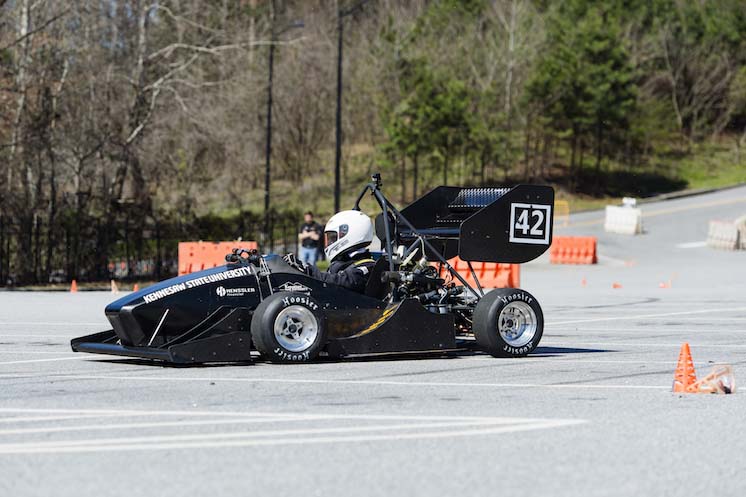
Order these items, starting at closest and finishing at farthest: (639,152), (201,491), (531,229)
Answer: (201,491), (531,229), (639,152)

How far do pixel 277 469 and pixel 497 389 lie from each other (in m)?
3.74

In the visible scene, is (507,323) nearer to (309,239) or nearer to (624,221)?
(309,239)

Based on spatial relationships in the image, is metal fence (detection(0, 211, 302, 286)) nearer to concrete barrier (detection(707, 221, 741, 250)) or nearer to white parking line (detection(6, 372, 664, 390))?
white parking line (detection(6, 372, 664, 390))

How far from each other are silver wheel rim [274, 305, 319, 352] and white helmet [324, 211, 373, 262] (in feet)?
3.81

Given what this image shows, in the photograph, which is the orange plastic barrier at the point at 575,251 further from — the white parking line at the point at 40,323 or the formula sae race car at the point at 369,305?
the formula sae race car at the point at 369,305

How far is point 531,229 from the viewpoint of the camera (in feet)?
42.4

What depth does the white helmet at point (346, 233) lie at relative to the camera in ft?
→ 41.4

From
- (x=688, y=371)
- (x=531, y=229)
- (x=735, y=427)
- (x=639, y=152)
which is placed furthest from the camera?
(x=639, y=152)

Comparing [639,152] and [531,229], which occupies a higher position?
[639,152]

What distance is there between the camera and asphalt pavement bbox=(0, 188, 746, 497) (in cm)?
629

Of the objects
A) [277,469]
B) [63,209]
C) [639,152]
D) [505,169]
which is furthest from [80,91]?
[639,152]

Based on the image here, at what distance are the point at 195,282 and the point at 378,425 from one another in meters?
4.05

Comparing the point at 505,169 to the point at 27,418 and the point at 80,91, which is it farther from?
the point at 27,418

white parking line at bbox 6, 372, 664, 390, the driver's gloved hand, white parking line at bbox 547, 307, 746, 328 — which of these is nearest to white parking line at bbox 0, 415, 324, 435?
white parking line at bbox 6, 372, 664, 390
